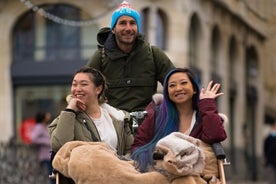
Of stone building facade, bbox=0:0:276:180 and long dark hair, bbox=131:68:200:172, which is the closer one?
long dark hair, bbox=131:68:200:172

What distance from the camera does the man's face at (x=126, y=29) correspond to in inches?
291

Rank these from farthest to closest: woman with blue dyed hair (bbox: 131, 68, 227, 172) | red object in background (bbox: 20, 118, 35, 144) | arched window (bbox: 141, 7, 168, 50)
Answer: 1. arched window (bbox: 141, 7, 168, 50)
2. red object in background (bbox: 20, 118, 35, 144)
3. woman with blue dyed hair (bbox: 131, 68, 227, 172)

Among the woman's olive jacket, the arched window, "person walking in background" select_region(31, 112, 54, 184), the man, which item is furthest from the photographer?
the arched window

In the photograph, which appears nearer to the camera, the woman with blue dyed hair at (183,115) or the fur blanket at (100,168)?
the fur blanket at (100,168)

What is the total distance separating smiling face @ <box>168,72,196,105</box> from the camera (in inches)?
258

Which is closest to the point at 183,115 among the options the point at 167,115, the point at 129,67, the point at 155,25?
the point at 167,115

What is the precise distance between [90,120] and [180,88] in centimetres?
83

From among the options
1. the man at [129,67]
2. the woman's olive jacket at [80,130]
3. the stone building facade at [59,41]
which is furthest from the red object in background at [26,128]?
the woman's olive jacket at [80,130]

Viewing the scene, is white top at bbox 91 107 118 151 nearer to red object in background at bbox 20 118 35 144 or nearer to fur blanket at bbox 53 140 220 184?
fur blanket at bbox 53 140 220 184

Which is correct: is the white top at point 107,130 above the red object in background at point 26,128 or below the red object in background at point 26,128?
above

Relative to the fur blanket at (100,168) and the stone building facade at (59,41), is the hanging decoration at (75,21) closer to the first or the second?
the stone building facade at (59,41)

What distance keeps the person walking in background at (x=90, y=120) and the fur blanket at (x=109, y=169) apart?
1.20 feet

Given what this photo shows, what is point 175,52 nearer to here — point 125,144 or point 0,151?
point 0,151

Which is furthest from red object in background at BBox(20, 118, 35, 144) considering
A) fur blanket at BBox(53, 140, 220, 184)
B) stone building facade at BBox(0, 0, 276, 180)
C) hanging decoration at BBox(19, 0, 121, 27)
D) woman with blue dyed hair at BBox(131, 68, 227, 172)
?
fur blanket at BBox(53, 140, 220, 184)
